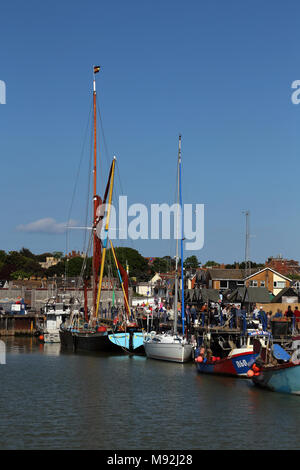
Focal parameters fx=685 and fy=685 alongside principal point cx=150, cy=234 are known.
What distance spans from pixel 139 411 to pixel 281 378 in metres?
10.5

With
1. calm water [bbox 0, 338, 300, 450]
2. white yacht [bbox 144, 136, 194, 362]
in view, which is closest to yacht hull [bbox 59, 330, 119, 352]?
white yacht [bbox 144, 136, 194, 362]

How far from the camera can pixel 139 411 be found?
130 ft

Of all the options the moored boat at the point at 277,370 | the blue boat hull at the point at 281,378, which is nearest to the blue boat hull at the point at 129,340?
the moored boat at the point at 277,370

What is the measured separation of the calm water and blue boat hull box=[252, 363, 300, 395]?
75 cm

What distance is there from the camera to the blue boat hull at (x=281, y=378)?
43.5m

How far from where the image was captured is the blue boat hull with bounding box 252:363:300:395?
4347 centimetres

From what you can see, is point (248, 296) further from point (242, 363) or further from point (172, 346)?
point (242, 363)

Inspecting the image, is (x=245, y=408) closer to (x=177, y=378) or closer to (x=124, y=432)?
(x=124, y=432)

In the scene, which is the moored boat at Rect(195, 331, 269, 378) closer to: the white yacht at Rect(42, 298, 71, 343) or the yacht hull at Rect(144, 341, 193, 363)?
the yacht hull at Rect(144, 341, 193, 363)

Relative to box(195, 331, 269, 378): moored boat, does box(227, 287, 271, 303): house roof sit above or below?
above
